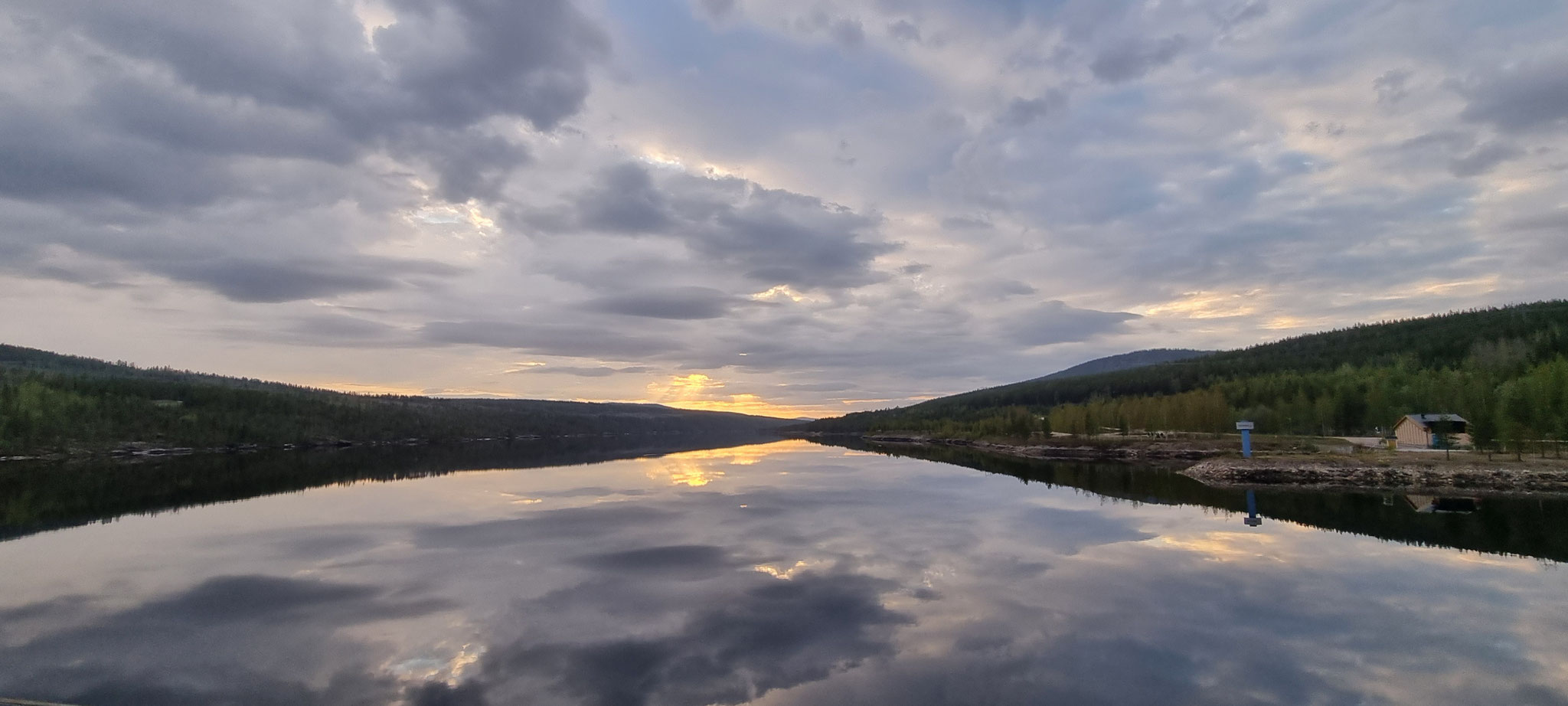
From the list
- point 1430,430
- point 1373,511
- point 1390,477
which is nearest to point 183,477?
point 1373,511

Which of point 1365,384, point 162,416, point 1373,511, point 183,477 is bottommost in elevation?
point 183,477

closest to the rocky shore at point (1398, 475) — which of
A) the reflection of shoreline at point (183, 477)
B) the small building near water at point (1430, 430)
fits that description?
the small building near water at point (1430, 430)

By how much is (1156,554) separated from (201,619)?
2859 cm

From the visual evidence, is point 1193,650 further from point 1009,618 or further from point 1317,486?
point 1317,486

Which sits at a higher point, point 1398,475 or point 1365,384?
point 1365,384

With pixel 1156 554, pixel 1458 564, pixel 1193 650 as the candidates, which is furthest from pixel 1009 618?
pixel 1458 564

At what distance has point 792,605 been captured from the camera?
683 inches

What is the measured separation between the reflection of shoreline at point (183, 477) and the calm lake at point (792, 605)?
1.03m

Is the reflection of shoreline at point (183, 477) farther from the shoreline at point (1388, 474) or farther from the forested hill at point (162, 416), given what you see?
the shoreline at point (1388, 474)

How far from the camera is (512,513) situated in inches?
1437

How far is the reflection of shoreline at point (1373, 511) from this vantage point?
1019 inches

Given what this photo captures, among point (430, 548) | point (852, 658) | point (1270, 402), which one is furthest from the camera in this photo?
point (1270, 402)

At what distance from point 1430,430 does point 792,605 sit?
2706 inches

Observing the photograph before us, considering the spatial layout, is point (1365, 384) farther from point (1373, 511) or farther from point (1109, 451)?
point (1373, 511)
